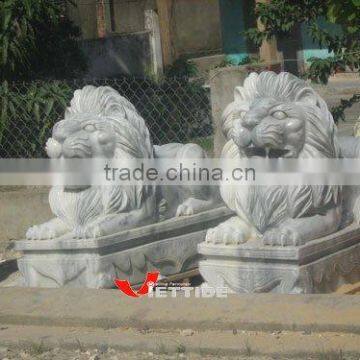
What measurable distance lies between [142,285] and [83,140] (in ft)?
3.40

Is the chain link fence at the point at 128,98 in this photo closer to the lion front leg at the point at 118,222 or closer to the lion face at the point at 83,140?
the lion front leg at the point at 118,222

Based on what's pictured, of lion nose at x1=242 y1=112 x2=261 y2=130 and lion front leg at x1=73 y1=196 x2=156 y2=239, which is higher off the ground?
lion nose at x1=242 y1=112 x2=261 y2=130

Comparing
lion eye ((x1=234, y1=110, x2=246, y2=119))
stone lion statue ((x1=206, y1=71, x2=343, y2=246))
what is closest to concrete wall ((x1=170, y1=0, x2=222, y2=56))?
lion eye ((x1=234, y1=110, x2=246, y2=119))

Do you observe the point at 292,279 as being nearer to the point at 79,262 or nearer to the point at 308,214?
the point at 308,214

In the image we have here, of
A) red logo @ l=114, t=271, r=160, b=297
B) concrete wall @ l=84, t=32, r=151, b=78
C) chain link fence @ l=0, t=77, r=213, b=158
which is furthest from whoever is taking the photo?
concrete wall @ l=84, t=32, r=151, b=78

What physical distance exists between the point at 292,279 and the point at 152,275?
1247mm

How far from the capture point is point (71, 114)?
6.71 m

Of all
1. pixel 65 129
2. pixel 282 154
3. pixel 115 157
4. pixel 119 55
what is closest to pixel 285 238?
pixel 282 154

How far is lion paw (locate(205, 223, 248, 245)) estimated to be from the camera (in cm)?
596

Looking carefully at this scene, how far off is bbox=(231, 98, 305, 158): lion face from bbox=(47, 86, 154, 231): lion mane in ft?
2.78

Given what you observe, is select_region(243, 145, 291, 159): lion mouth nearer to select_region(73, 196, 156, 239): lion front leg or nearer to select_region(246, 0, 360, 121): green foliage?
select_region(73, 196, 156, 239): lion front leg

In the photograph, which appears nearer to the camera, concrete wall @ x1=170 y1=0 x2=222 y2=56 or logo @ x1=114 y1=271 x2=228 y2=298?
logo @ x1=114 y1=271 x2=228 y2=298

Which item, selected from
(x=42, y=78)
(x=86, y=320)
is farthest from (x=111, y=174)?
(x=42, y=78)

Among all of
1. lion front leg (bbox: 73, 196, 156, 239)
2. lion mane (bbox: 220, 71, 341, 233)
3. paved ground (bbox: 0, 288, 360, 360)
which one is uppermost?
lion mane (bbox: 220, 71, 341, 233)
